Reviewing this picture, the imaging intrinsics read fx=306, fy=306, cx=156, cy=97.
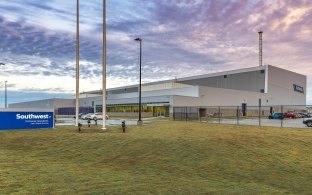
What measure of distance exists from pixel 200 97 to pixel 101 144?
193 feet

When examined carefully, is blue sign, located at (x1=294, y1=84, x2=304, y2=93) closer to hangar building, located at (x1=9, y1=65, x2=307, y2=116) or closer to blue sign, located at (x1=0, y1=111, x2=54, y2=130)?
hangar building, located at (x1=9, y1=65, x2=307, y2=116)

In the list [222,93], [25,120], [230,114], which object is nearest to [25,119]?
[25,120]

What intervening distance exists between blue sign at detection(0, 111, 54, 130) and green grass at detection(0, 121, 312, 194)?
463 centimetres

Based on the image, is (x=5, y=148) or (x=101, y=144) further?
(x=101, y=144)

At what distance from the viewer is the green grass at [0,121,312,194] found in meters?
10.2

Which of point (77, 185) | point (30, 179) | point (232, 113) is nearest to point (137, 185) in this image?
point (77, 185)

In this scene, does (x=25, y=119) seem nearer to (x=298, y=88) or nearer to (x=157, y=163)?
(x=157, y=163)

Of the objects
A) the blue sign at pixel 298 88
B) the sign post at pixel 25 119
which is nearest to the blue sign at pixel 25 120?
the sign post at pixel 25 119

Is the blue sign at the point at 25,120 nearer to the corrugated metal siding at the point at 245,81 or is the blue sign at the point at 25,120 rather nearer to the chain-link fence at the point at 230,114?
the chain-link fence at the point at 230,114

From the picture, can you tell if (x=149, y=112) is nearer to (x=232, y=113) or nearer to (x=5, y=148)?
(x=232, y=113)

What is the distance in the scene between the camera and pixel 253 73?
94375 mm

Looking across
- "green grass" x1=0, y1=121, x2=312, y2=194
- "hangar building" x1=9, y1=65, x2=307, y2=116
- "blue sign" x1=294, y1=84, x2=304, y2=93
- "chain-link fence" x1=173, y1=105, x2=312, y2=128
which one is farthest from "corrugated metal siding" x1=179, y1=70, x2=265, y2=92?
"green grass" x1=0, y1=121, x2=312, y2=194

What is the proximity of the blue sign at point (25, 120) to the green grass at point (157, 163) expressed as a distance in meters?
4.63

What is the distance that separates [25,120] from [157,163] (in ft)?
60.4
